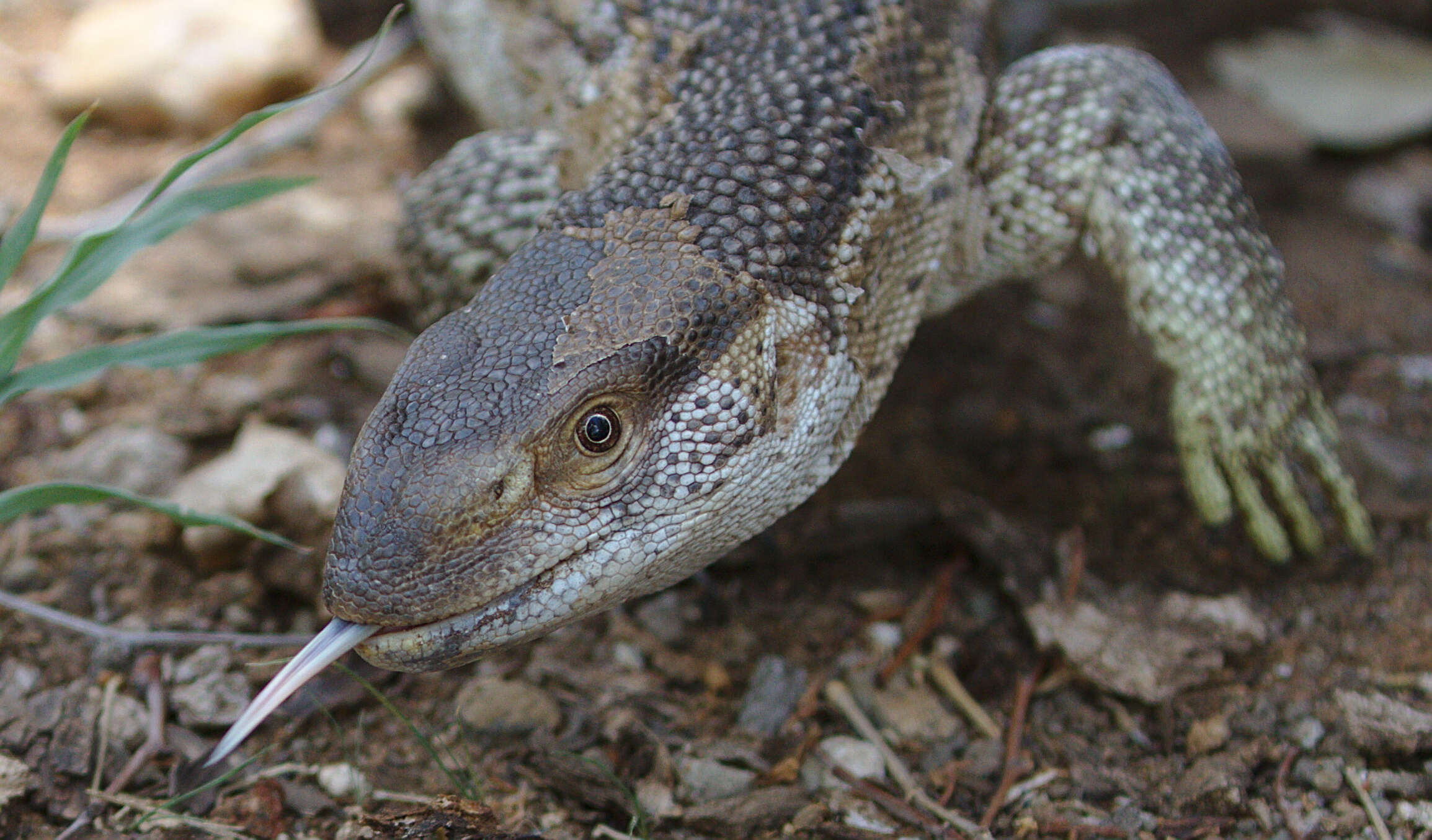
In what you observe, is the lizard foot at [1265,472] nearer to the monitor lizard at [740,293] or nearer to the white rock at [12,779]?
the monitor lizard at [740,293]

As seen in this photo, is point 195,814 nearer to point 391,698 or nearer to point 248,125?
point 391,698

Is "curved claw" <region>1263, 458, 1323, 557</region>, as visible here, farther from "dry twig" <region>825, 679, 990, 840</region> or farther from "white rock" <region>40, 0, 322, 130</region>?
"white rock" <region>40, 0, 322, 130</region>

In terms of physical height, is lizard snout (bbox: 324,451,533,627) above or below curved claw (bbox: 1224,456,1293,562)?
above

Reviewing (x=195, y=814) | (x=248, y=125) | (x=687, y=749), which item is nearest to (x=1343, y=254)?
(x=687, y=749)

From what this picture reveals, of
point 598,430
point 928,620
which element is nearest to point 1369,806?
point 928,620

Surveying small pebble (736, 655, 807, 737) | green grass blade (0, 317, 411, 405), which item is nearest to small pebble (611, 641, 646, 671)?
small pebble (736, 655, 807, 737)

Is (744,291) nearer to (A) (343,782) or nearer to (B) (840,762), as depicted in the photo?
(B) (840,762)

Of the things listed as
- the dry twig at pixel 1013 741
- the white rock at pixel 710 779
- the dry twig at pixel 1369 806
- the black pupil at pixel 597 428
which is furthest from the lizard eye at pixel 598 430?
the dry twig at pixel 1369 806
